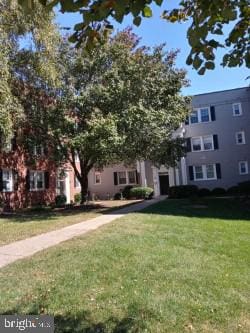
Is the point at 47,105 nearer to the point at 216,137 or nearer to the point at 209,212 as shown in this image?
the point at 209,212

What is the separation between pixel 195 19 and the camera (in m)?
3.57

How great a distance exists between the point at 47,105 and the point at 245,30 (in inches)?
643

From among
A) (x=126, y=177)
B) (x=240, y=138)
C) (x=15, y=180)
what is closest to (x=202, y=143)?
(x=240, y=138)

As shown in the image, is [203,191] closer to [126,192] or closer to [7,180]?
[126,192]

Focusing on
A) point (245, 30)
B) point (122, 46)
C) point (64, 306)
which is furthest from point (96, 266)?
point (122, 46)

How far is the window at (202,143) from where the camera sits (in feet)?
108

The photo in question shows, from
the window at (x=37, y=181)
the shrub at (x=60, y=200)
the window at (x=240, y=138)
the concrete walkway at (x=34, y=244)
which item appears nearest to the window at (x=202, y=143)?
the window at (x=240, y=138)

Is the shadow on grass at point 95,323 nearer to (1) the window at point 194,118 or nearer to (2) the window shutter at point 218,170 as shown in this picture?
(2) the window shutter at point 218,170

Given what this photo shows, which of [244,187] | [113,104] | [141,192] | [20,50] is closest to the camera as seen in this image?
[20,50]

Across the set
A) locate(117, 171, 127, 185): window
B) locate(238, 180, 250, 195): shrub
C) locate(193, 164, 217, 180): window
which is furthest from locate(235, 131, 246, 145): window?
locate(117, 171, 127, 185): window

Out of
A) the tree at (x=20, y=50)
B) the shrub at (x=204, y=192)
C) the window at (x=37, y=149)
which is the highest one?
the tree at (x=20, y=50)

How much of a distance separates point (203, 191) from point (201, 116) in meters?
7.29

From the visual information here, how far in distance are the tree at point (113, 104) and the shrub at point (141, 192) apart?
32.9 ft

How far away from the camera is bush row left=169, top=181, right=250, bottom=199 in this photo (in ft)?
96.0
